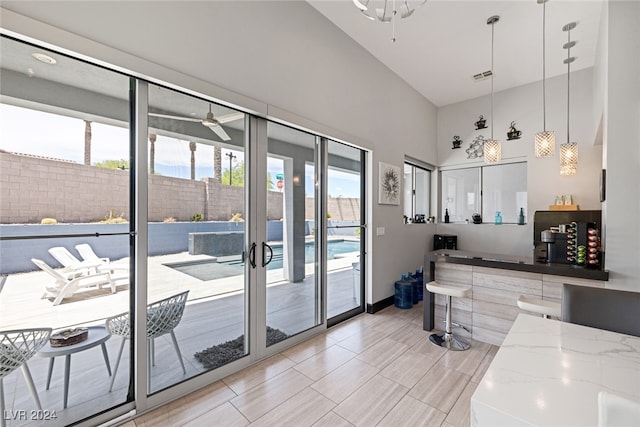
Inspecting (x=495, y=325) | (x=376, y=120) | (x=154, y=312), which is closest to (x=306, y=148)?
(x=376, y=120)

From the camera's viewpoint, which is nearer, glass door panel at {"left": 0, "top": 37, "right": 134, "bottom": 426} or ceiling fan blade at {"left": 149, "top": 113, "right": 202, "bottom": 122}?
glass door panel at {"left": 0, "top": 37, "right": 134, "bottom": 426}

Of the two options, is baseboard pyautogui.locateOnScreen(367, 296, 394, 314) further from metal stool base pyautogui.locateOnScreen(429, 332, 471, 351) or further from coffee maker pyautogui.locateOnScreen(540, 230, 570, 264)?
coffee maker pyautogui.locateOnScreen(540, 230, 570, 264)

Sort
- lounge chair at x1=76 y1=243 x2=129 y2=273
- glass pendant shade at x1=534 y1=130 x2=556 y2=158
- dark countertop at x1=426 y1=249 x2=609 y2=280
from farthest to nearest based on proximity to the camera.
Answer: glass pendant shade at x1=534 y1=130 x2=556 y2=158, dark countertop at x1=426 y1=249 x2=609 y2=280, lounge chair at x1=76 y1=243 x2=129 y2=273

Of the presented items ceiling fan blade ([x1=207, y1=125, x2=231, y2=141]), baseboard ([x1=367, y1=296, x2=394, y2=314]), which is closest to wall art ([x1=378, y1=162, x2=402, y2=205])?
baseboard ([x1=367, y1=296, x2=394, y2=314])

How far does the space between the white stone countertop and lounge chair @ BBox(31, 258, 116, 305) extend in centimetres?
217

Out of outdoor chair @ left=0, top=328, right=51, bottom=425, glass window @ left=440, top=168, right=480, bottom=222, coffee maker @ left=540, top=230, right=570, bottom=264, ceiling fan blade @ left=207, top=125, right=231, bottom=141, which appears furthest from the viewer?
glass window @ left=440, top=168, right=480, bottom=222

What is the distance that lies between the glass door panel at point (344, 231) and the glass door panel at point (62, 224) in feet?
7.24

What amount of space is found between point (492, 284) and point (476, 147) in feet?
10.8

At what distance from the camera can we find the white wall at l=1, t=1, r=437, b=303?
5.41 ft

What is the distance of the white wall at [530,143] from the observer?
168 inches

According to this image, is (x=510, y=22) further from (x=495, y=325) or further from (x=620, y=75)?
(x=495, y=325)

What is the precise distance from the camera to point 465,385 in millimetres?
2283

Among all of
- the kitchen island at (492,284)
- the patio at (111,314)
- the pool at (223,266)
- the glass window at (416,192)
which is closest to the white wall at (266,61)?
the glass window at (416,192)

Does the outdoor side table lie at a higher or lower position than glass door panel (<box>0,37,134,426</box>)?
lower
